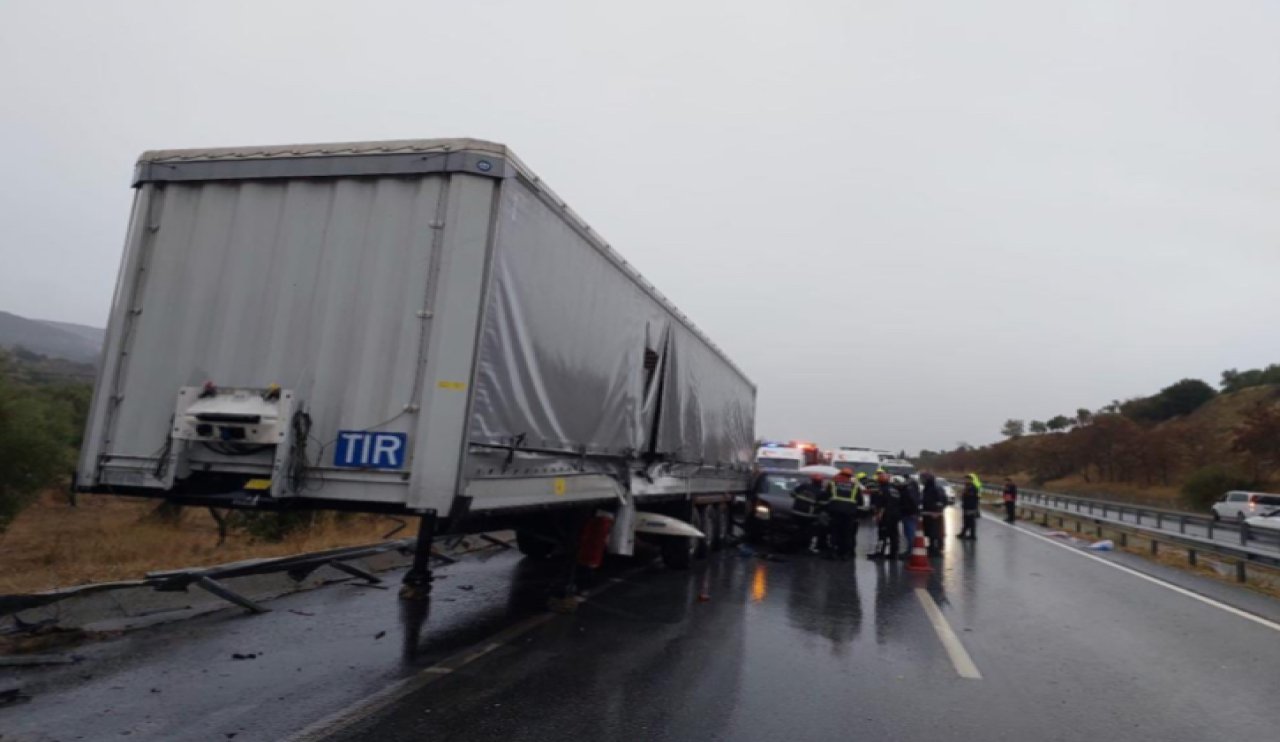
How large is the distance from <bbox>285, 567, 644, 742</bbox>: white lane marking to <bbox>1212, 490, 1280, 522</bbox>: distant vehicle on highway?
30275 mm

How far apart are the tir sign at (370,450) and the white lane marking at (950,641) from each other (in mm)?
4554

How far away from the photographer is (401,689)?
17.6 ft

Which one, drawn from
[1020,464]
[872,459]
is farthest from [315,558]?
[1020,464]

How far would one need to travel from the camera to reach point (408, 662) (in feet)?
19.9

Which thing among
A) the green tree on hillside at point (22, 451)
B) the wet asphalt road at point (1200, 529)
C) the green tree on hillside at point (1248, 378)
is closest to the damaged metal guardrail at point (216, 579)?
the green tree on hillside at point (22, 451)

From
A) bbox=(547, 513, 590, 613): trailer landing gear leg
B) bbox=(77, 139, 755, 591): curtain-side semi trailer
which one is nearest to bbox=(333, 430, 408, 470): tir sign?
bbox=(77, 139, 755, 591): curtain-side semi trailer

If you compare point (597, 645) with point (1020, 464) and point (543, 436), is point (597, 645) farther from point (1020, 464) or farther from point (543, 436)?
point (1020, 464)

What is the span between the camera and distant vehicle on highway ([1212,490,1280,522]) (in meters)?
30.3

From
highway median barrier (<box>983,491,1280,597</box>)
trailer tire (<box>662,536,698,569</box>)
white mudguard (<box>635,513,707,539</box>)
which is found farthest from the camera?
highway median barrier (<box>983,491,1280,597</box>)

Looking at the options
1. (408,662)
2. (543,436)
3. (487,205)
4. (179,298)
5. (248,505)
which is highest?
(487,205)

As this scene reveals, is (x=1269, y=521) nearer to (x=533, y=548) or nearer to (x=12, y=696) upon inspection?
(x=533, y=548)

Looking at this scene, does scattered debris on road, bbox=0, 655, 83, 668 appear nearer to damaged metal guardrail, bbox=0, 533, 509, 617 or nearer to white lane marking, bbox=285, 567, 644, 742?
damaged metal guardrail, bbox=0, 533, 509, 617

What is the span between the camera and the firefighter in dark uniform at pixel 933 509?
626 inches

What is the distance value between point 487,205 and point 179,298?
2.43m
